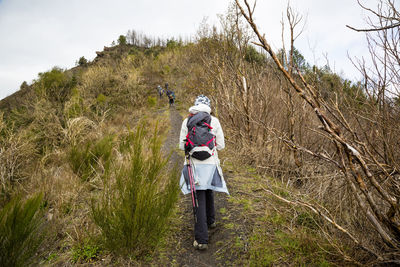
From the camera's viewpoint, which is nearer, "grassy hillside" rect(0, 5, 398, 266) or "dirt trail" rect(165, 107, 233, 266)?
"grassy hillside" rect(0, 5, 398, 266)

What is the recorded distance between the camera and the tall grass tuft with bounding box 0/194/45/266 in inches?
63.0

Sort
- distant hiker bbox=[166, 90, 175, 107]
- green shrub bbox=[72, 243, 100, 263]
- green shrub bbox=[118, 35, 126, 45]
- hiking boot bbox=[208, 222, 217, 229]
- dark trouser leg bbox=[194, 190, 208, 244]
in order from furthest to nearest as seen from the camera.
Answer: green shrub bbox=[118, 35, 126, 45], distant hiker bbox=[166, 90, 175, 107], hiking boot bbox=[208, 222, 217, 229], dark trouser leg bbox=[194, 190, 208, 244], green shrub bbox=[72, 243, 100, 263]

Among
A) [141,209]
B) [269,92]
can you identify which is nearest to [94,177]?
[141,209]

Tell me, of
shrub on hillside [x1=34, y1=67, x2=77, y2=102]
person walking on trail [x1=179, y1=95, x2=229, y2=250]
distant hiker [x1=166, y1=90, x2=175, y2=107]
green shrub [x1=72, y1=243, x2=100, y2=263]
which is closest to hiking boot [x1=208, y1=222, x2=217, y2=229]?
person walking on trail [x1=179, y1=95, x2=229, y2=250]

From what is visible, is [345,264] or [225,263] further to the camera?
[225,263]

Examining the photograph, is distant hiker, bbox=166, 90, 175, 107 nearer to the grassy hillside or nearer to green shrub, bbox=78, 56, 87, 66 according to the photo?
the grassy hillside

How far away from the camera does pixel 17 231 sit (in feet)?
5.48

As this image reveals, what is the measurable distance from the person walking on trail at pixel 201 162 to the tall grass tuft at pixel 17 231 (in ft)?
4.64

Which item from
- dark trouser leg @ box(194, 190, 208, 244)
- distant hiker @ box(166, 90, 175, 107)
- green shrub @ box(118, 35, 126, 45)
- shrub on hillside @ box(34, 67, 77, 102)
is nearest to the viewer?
dark trouser leg @ box(194, 190, 208, 244)

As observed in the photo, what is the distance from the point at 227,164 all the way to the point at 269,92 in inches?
81.7

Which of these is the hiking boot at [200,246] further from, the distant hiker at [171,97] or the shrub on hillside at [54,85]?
the distant hiker at [171,97]

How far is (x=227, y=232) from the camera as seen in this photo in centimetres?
262

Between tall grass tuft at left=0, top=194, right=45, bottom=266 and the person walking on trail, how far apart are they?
1415 millimetres

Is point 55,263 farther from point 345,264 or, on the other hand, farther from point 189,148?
point 345,264
